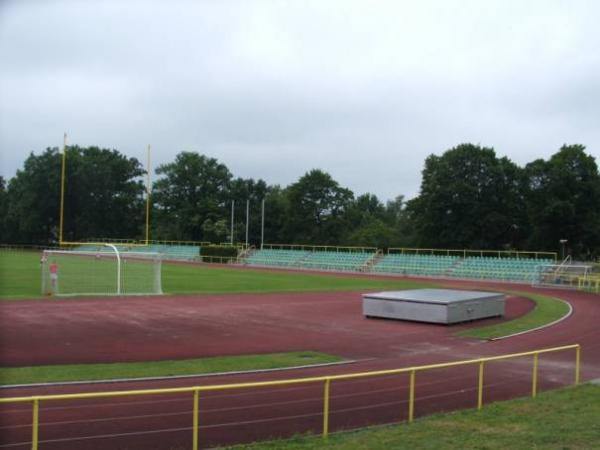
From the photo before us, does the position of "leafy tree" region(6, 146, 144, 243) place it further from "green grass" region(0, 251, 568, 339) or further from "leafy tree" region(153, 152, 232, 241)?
"green grass" region(0, 251, 568, 339)

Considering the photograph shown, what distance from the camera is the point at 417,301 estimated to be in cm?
2450

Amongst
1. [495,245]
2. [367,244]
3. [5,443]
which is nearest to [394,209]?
[367,244]

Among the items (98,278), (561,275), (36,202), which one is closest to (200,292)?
(98,278)

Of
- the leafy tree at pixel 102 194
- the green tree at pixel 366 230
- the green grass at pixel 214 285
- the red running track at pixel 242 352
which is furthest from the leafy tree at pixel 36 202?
the red running track at pixel 242 352

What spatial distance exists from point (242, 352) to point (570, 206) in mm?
57634

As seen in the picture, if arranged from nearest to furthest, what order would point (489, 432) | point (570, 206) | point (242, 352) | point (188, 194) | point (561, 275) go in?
point (489, 432) → point (242, 352) → point (561, 275) → point (570, 206) → point (188, 194)

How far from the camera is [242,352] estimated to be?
17.1 meters

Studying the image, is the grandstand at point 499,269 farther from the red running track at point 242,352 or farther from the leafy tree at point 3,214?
the leafy tree at point 3,214

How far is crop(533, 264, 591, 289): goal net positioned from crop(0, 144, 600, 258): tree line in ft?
66.4

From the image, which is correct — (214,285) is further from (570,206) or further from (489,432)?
(570,206)

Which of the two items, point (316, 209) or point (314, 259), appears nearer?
point (314, 259)

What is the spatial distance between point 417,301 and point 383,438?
16.0 metres

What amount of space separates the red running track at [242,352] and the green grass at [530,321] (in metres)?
0.73

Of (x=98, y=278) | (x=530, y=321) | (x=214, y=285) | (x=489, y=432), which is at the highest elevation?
(x=489, y=432)
